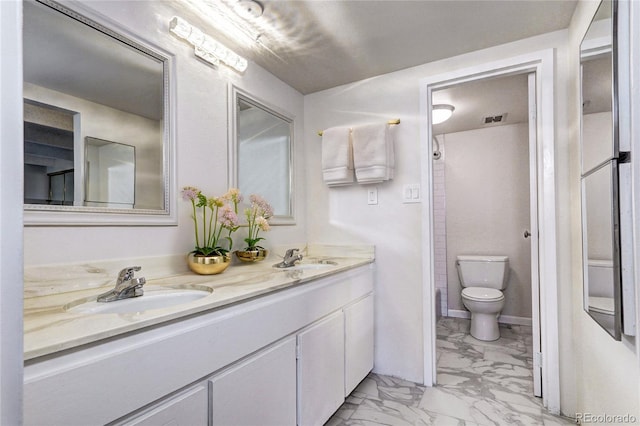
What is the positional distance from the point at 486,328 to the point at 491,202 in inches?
51.8

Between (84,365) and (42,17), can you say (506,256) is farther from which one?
(42,17)

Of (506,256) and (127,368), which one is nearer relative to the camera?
(127,368)

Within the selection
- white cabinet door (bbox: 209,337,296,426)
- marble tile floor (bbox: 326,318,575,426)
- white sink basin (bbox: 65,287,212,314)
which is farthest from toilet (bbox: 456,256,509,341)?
white sink basin (bbox: 65,287,212,314)

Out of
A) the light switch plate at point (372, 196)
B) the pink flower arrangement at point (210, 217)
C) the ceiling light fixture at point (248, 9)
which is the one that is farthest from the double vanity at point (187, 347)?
the ceiling light fixture at point (248, 9)

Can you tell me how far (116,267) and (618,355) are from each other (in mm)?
1772

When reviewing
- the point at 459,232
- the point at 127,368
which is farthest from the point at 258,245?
the point at 459,232

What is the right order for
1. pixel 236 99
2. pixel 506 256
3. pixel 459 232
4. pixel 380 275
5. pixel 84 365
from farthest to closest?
pixel 459 232
pixel 506 256
pixel 380 275
pixel 236 99
pixel 84 365

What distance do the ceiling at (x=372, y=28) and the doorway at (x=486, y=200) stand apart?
2.53ft

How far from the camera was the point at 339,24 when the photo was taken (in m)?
1.61

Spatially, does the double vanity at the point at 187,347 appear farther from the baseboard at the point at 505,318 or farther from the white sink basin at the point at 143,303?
the baseboard at the point at 505,318

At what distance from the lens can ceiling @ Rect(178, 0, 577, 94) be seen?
1477 millimetres

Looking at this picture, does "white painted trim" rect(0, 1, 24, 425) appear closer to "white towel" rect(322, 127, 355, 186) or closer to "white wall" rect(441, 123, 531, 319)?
"white towel" rect(322, 127, 355, 186)

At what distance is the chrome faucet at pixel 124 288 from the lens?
103 cm

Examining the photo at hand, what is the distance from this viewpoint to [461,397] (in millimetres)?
1846
